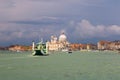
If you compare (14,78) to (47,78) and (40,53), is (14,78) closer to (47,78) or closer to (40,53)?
(47,78)

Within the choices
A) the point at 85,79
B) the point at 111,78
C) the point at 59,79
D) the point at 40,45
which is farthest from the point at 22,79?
the point at 40,45

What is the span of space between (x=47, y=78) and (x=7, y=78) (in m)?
4.96

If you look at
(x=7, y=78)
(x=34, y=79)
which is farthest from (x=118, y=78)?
(x=7, y=78)

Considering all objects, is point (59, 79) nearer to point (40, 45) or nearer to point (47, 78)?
point (47, 78)

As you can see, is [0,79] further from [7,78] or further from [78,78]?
[78,78]

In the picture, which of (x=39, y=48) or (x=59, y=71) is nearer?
(x=59, y=71)

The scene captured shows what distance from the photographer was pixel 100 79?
150 ft

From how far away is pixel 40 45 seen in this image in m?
136

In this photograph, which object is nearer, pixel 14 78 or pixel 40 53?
pixel 14 78

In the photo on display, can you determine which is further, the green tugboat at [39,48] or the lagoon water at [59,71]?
the green tugboat at [39,48]

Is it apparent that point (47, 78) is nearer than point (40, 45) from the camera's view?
Yes

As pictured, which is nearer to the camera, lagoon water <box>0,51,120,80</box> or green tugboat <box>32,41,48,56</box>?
lagoon water <box>0,51,120,80</box>

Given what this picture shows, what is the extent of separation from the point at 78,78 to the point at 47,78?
3.84 metres

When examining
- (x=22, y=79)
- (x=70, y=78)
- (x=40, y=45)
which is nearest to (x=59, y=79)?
(x=70, y=78)
